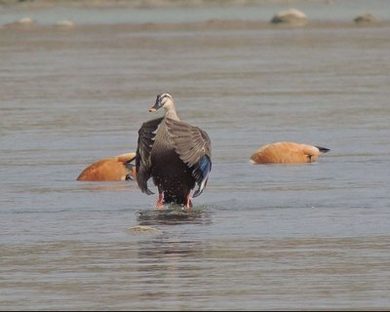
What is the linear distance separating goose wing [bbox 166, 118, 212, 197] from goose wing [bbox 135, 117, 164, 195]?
157 millimetres

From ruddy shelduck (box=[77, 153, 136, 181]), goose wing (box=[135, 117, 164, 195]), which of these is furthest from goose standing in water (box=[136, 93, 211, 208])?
A: ruddy shelduck (box=[77, 153, 136, 181])

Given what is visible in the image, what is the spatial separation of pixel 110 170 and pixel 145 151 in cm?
239

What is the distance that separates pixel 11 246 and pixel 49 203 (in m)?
3.03

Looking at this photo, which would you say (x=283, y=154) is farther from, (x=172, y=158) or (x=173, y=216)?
(x=173, y=216)

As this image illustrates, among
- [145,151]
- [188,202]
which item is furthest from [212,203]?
[145,151]

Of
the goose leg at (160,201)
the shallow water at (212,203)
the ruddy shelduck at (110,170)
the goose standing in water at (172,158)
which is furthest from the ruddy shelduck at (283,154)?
the goose leg at (160,201)

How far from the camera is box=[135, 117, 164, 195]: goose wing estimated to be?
17109 millimetres

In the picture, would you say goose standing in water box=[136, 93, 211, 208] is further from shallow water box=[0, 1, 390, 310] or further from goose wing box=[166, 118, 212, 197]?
shallow water box=[0, 1, 390, 310]

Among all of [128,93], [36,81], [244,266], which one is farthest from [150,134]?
[36,81]

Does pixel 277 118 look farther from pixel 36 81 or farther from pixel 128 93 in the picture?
pixel 36 81

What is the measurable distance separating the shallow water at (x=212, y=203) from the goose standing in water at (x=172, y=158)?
0.25 meters

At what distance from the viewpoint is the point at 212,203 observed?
1727cm

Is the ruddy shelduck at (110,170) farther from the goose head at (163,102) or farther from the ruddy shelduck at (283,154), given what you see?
the goose head at (163,102)

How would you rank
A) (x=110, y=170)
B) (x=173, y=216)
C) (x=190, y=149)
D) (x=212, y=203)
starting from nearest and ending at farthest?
(x=173, y=216)
(x=190, y=149)
(x=212, y=203)
(x=110, y=170)
